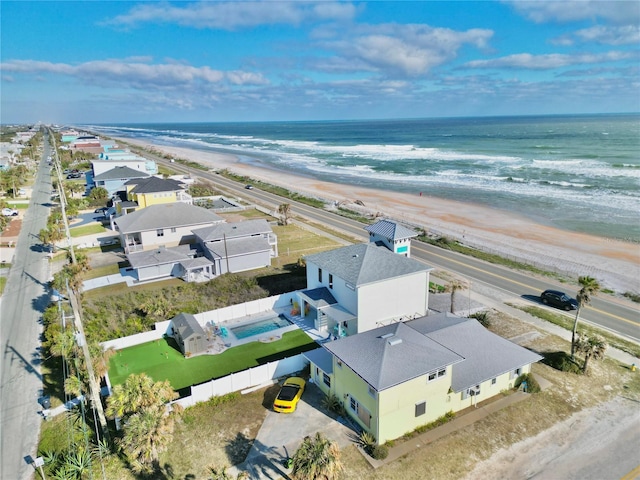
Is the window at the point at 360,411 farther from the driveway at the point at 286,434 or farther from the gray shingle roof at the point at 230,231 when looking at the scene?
the gray shingle roof at the point at 230,231

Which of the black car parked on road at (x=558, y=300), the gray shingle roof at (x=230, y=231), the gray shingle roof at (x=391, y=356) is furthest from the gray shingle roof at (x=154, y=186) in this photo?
the black car parked on road at (x=558, y=300)

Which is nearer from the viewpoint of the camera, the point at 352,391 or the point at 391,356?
the point at 391,356

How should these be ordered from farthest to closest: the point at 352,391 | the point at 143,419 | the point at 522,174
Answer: the point at 522,174 → the point at 352,391 → the point at 143,419

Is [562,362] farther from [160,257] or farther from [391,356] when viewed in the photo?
[160,257]

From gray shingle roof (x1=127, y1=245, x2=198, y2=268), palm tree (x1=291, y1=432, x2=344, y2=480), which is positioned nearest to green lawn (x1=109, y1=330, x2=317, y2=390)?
gray shingle roof (x1=127, y1=245, x2=198, y2=268)

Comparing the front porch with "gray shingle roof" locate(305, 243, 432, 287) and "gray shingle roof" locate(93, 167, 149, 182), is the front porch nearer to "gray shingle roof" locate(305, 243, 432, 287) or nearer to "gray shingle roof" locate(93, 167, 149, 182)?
"gray shingle roof" locate(305, 243, 432, 287)

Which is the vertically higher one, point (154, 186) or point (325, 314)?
point (154, 186)

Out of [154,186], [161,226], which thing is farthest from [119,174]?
[161,226]
